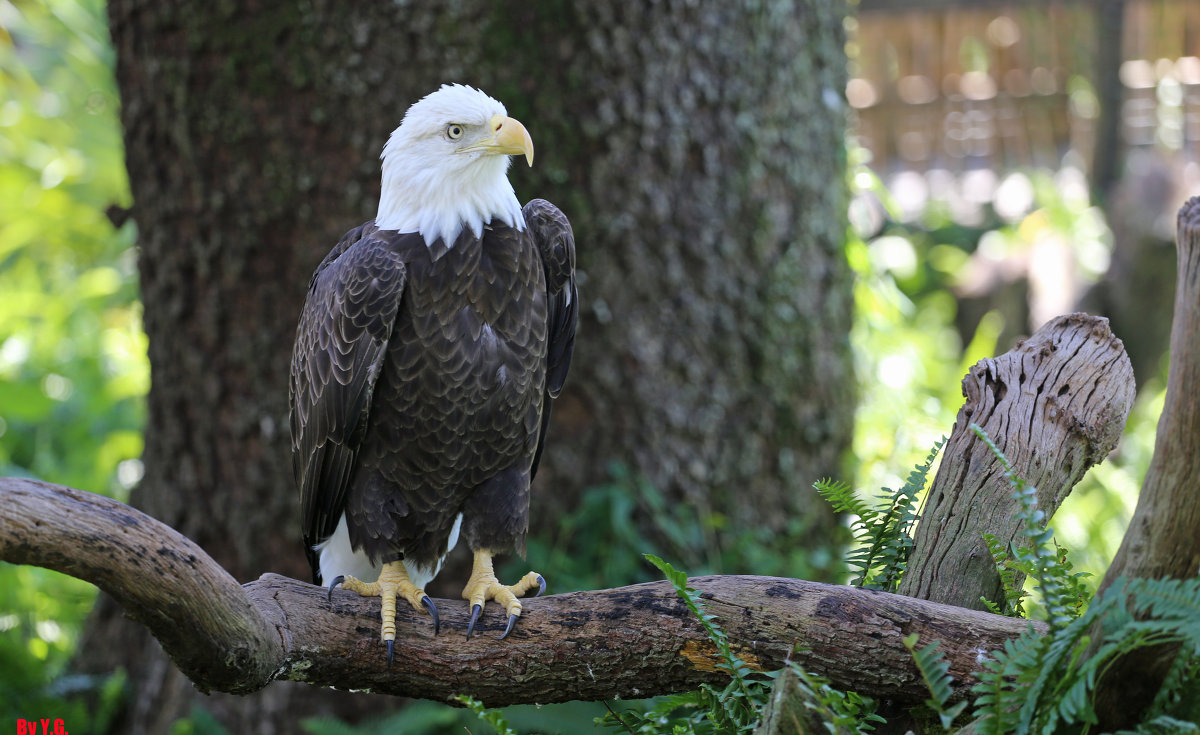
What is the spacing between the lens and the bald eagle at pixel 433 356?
237cm

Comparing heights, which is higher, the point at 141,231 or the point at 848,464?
the point at 141,231

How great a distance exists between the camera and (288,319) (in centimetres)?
366

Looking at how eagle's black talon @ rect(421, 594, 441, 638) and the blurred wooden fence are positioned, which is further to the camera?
the blurred wooden fence

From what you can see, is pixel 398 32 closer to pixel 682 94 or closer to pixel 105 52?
pixel 682 94

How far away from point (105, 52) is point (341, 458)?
19.9 ft

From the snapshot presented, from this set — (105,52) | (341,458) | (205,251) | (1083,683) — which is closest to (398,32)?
(205,251)

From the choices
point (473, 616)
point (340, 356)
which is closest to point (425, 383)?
point (340, 356)

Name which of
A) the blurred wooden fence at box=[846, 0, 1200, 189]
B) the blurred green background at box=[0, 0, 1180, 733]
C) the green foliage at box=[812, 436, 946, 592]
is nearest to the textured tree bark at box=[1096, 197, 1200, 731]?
the green foliage at box=[812, 436, 946, 592]

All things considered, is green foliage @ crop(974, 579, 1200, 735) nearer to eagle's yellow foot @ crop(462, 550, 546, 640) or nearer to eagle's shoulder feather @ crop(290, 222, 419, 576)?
eagle's yellow foot @ crop(462, 550, 546, 640)

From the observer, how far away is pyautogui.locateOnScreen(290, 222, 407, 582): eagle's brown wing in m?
2.35

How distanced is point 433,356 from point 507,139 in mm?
546

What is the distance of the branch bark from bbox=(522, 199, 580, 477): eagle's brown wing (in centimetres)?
70

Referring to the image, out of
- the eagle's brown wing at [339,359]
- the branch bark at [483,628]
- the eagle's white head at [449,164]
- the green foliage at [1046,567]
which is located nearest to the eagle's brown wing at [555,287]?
the eagle's white head at [449,164]

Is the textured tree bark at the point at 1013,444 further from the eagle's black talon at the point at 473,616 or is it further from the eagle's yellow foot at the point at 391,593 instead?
the eagle's yellow foot at the point at 391,593
